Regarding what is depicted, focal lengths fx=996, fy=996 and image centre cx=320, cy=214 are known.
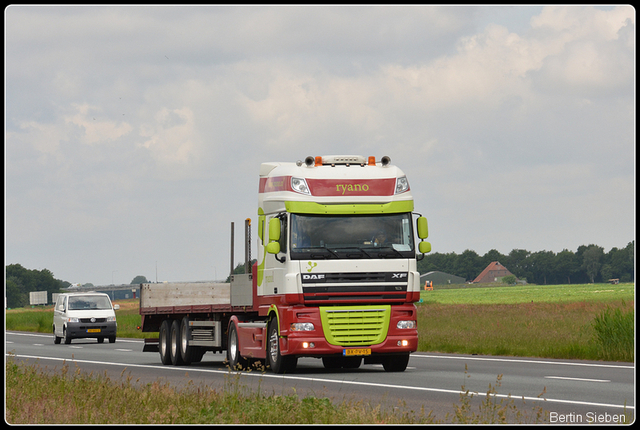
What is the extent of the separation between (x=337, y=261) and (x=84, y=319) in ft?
67.9

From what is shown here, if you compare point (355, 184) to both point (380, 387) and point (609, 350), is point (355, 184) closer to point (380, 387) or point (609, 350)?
point (380, 387)

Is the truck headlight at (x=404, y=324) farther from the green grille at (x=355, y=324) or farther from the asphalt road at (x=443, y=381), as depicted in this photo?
the asphalt road at (x=443, y=381)

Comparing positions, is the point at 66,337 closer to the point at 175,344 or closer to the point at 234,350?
the point at 175,344

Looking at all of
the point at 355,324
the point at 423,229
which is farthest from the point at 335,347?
the point at 423,229

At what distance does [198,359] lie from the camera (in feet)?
74.6

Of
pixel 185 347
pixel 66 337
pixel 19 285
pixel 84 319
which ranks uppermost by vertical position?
pixel 19 285

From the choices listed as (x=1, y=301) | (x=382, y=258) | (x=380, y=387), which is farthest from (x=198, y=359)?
(x=1, y=301)

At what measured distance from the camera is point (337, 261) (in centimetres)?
1770

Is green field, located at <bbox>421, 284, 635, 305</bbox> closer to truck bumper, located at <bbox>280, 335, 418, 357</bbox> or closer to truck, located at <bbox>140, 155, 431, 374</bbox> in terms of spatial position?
truck bumper, located at <bbox>280, 335, 418, 357</bbox>

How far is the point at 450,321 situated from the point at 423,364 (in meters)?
20.8

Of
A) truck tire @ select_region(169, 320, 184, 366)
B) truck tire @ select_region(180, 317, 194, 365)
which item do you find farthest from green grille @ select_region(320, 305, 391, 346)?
truck tire @ select_region(169, 320, 184, 366)

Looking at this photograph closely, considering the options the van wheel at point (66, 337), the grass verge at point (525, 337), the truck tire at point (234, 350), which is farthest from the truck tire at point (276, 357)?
the van wheel at point (66, 337)

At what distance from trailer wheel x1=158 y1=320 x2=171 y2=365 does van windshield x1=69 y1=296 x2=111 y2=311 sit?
13487mm

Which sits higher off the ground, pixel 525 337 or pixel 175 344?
pixel 175 344
